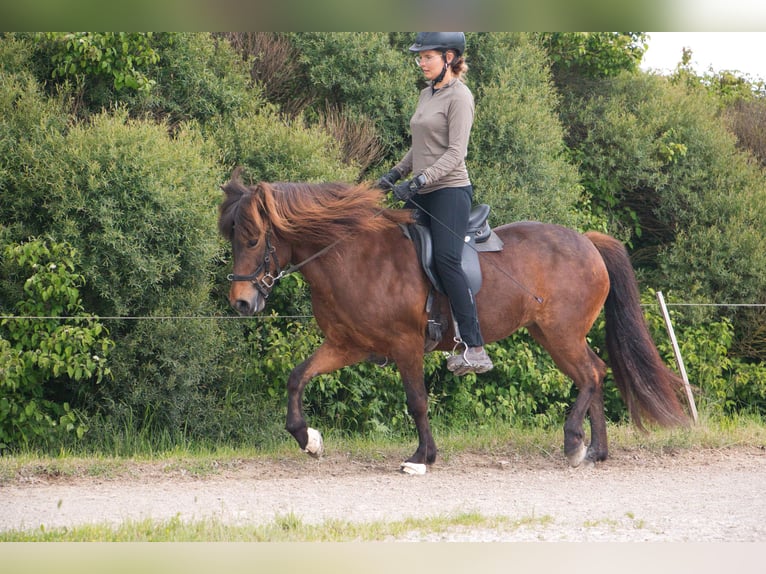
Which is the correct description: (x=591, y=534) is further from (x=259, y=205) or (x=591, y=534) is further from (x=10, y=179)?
(x=10, y=179)

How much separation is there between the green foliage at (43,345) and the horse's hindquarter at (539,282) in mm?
3871

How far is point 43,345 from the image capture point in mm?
8469

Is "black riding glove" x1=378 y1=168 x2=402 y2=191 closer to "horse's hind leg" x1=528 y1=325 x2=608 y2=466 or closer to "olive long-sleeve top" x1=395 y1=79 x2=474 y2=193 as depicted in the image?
"olive long-sleeve top" x1=395 y1=79 x2=474 y2=193

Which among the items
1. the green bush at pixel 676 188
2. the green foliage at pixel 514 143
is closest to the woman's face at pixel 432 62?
the green foliage at pixel 514 143

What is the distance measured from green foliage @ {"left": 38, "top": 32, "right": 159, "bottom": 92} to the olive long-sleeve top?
4.54 m

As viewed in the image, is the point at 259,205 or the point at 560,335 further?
the point at 560,335

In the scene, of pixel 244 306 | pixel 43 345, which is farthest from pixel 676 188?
pixel 43 345

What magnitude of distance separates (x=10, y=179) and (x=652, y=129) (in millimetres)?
9725

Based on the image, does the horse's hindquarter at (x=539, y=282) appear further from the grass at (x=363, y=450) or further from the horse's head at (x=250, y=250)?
the horse's head at (x=250, y=250)

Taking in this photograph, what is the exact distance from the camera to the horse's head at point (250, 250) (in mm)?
6445

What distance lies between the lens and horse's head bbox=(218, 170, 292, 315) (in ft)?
21.1

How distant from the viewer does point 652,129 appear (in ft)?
45.5

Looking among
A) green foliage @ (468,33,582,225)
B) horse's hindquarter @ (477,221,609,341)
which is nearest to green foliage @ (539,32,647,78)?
green foliage @ (468,33,582,225)
